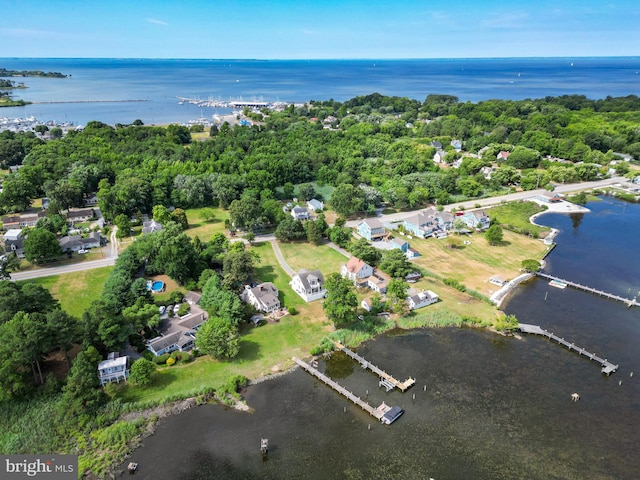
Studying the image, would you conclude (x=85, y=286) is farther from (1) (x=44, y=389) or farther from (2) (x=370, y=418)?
(2) (x=370, y=418)

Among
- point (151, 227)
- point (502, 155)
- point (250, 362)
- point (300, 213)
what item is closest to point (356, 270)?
point (250, 362)

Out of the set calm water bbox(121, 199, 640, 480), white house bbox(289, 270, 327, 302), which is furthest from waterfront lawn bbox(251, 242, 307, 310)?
calm water bbox(121, 199, 640, 480)

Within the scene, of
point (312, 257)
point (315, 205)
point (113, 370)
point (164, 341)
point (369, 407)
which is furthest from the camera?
point (315, 205)

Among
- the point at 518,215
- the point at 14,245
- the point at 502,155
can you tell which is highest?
the point at 502,155

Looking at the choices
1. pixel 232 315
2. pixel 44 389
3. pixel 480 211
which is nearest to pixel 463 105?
pixel 480 211

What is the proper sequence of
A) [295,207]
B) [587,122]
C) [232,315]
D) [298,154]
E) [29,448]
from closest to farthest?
[29,448] < [232,315] < [295,207] < [298,154] < [587,122]

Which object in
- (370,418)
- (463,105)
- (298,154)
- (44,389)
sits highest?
(463,105)

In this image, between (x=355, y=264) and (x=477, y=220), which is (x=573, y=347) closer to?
(x=355, y=264)

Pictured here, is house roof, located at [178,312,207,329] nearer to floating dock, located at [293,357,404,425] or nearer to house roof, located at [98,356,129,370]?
house roof, located at [98,356,129,370]
